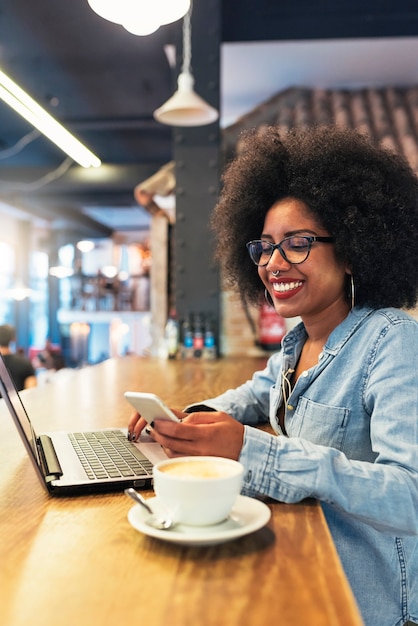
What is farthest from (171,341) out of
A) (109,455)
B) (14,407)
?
(14,407)

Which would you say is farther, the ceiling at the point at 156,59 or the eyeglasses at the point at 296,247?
the ceiling at the point at 156,59

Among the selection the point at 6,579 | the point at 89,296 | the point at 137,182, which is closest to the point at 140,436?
the point at 6,579

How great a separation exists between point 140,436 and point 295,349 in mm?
438

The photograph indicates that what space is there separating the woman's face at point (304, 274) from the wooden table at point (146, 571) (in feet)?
1.72

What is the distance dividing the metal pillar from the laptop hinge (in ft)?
9.40

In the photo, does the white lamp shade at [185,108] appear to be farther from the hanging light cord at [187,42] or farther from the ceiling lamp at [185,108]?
the hanging light cord at [187,42]

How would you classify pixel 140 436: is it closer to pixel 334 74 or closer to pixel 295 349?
pixel 295 349

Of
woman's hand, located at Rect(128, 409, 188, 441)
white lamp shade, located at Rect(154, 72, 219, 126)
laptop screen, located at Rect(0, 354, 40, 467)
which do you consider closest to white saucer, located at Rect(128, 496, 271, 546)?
laptop screen, located at Rect(0, 354, 40, 467)

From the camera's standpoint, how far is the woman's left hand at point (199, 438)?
102 cm

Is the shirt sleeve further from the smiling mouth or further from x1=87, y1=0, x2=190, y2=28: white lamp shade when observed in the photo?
x1=87, y1=0, x2=190, y2=28: white lamp shade

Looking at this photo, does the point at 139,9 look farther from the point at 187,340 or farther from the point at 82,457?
the point at 187,340

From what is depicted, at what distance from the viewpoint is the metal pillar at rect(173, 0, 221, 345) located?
4.20 m

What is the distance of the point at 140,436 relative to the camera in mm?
1470

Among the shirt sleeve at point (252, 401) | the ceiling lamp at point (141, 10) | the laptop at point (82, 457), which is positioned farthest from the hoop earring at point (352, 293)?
the ceiling lamp at point (141, 10)
